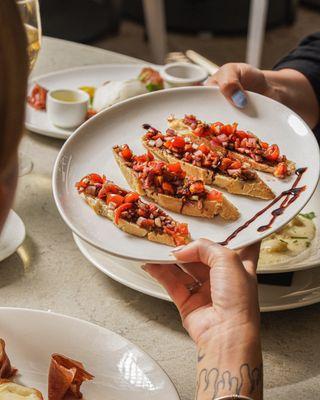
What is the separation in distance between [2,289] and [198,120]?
47 centimetres

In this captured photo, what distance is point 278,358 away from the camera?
122 cm

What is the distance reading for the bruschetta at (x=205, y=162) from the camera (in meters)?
1.31

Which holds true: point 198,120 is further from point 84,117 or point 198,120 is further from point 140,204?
point 84,117

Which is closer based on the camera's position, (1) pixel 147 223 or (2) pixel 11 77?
(2) pixel 11 77

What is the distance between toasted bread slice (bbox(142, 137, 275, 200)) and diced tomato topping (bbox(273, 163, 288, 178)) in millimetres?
29

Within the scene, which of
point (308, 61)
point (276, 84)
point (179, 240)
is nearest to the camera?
point (179, 240)

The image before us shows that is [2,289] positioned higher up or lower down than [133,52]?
higher up

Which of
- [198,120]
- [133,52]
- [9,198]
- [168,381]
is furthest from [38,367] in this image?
[133,52]

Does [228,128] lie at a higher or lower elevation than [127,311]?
higher

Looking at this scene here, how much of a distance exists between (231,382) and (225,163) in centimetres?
44

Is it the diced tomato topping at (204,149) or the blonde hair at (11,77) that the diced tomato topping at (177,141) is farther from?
the blonde hair at (11,77)

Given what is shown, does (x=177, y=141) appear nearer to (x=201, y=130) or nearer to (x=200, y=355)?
(x=201, y=130)

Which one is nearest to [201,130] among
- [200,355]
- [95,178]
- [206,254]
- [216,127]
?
[216,127]

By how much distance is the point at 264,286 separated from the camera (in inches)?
52.1
